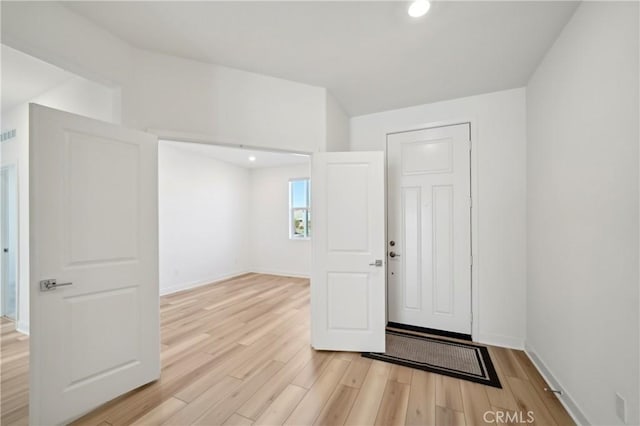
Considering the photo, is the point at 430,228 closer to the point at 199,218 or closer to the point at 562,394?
the point at 562,394

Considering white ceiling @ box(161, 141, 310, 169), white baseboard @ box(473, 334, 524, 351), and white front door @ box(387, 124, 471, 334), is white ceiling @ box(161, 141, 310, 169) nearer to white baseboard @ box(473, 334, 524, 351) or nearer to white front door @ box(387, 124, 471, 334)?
white front door @ box(387, 124, 471, 334)

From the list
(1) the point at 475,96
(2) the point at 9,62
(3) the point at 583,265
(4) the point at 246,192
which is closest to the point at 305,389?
(3) the point at 583,265

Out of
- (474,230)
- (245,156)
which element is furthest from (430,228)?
(245,156)

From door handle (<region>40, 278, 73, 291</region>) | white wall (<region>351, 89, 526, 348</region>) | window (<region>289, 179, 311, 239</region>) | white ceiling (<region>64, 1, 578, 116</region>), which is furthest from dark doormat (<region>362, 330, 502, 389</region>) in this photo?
window (<region>289, 179, 311, 239</region>)

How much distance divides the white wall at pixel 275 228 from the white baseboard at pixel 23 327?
13.1 feet

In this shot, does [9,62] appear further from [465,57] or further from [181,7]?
[465,57]

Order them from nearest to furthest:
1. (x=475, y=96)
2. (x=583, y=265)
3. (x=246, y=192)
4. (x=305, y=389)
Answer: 1. (x=583, y=265)
2. (x=305, y=389)
3. (x=475, y=96)
4. (x=246, y=192)

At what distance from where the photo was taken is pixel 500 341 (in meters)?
2.68

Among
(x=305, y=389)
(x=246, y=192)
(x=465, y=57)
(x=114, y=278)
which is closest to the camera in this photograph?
(x=114, y=278)

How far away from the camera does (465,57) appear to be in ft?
7.22

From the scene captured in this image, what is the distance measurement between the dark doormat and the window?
3630mm

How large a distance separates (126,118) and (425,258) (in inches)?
130

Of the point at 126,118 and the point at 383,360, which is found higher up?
the point at 126,118

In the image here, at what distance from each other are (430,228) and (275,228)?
4138 millimetres
